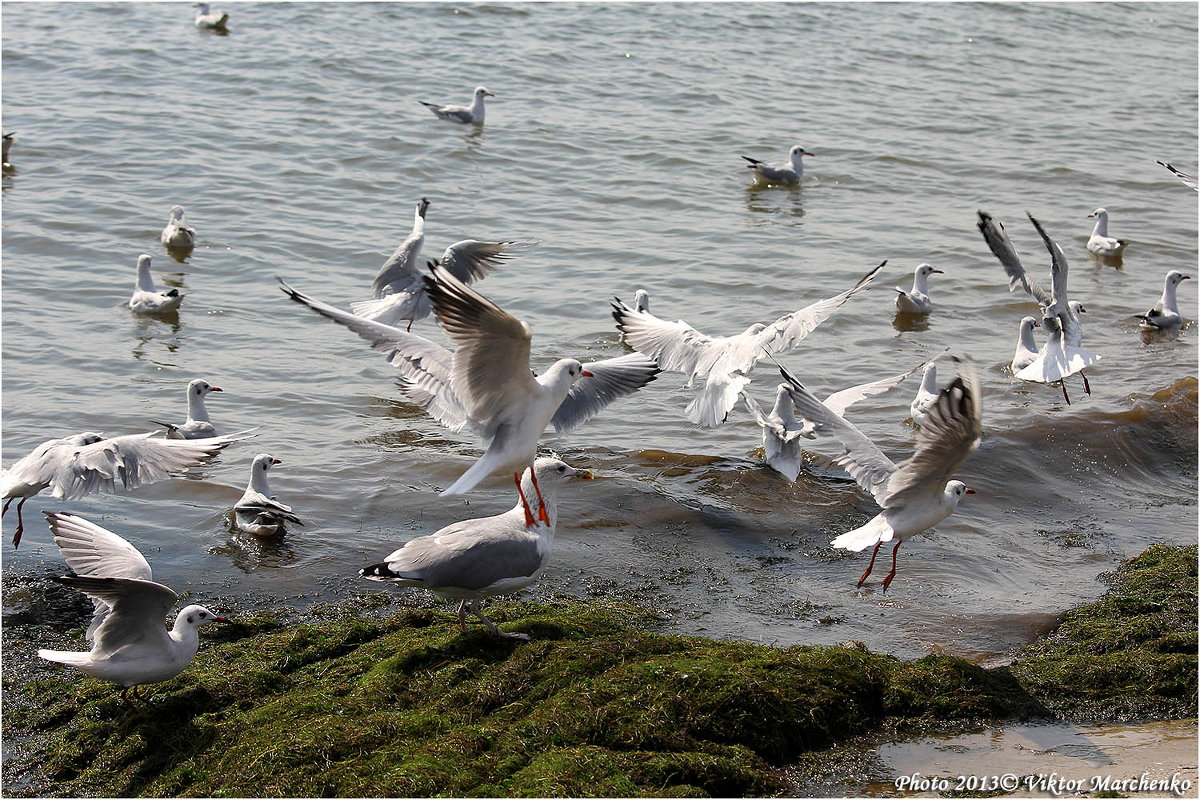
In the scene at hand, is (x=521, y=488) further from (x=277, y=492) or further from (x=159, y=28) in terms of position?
(x=159, y=28)

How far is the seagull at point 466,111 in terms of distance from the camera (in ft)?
62.9

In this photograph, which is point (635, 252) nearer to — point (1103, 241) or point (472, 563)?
point (1103, 241)

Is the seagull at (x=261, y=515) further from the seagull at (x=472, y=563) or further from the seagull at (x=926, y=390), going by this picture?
the seagull at (x=926, y=390)

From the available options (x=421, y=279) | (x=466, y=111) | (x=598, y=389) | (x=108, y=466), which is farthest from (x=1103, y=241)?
(x=108, y=466)

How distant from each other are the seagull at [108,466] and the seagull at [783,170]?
11.9 meters

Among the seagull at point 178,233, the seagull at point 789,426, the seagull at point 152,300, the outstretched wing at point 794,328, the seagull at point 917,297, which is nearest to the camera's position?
the outstretched wing at point 794,328

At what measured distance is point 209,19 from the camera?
22.2 meters

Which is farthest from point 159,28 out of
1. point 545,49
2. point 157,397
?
point 157,397

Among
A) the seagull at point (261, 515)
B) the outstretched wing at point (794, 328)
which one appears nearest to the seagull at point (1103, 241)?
the outstretched wing at point (794, 328)

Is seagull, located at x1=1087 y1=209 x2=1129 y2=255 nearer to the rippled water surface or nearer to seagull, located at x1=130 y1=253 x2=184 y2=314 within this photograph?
the rippled water surface

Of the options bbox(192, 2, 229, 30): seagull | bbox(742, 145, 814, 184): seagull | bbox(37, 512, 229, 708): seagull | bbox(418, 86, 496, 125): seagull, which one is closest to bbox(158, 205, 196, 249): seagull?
bbox(418, 86, 496, 125): seagull

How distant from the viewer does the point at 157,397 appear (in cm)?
1047

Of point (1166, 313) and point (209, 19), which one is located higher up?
point (209, 19)

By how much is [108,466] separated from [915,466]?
4801mm
